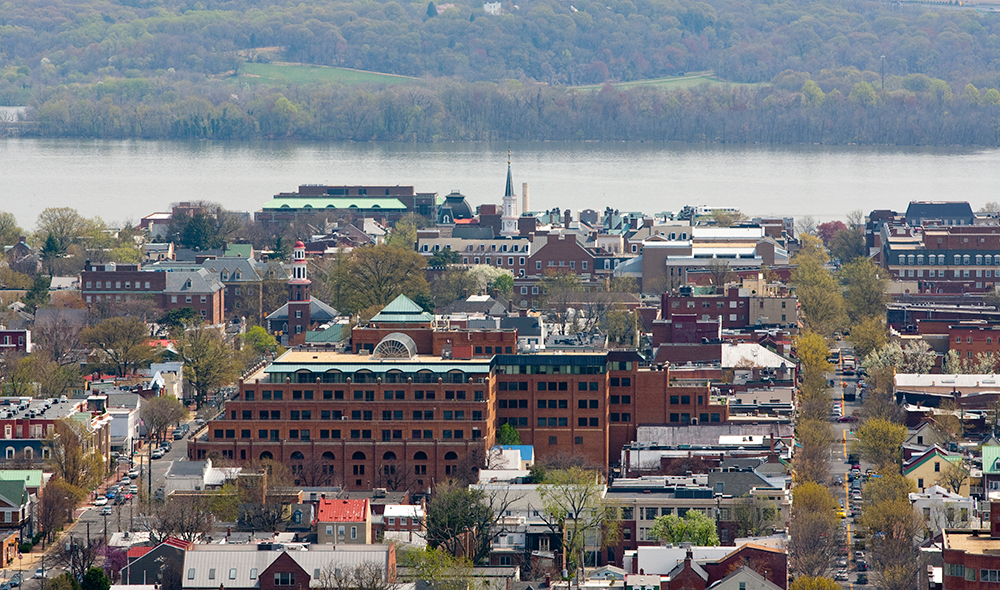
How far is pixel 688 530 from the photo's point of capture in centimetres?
4594

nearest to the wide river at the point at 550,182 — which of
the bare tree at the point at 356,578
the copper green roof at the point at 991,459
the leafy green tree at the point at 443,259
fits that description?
the leafy green tree at the point at 443,259

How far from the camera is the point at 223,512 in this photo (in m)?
49.0

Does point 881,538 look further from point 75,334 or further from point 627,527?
point 75,334

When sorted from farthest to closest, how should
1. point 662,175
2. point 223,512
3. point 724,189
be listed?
point 662,175 → point 724,189 → point 223,512

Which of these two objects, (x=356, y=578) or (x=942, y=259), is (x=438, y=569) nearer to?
(x=356, y=578)

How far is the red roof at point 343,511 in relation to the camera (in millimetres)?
45969

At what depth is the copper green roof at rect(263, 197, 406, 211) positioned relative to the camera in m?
125

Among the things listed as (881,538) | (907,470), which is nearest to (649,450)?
(907,470)

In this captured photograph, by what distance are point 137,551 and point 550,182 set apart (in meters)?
123

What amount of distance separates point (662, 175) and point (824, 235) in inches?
2145

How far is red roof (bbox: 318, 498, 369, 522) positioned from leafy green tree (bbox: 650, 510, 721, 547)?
19.3 ft

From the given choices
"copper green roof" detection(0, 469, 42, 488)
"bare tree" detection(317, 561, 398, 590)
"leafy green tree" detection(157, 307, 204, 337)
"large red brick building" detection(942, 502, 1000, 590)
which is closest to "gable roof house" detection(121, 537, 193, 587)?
"bare tree" detection(317, 561, 398, 590)

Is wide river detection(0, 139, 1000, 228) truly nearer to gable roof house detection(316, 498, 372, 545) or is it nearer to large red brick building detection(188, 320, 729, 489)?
large red brick building detection(188, 320, 729, 489)

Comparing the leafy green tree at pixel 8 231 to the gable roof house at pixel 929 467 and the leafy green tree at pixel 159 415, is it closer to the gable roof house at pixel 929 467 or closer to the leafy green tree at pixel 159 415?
the leafy green tree at pixel 159 415
